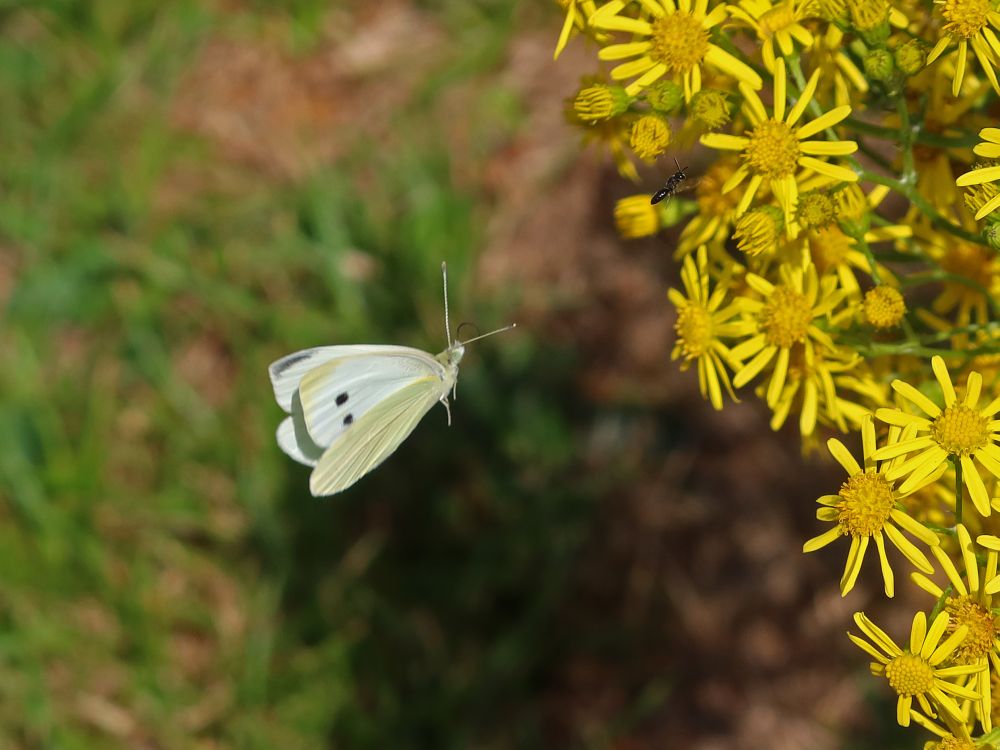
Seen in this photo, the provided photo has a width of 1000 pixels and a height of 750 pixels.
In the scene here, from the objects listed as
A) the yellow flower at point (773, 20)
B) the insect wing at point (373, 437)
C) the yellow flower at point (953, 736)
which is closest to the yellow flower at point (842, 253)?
the yellow flower at point (773, 20)

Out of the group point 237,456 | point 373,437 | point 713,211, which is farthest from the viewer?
point 237,456

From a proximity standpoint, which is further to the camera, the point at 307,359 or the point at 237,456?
the point at 237,456

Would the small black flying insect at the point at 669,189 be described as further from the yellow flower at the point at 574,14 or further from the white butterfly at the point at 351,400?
the white butterfly at the point at 351,400

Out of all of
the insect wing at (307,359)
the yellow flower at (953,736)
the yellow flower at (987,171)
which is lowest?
the yellow flower at (953,736)

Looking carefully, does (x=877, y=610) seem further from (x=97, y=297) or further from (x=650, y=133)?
(x=97, y=297)

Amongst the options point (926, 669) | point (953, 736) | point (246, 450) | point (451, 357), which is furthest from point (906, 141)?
point (246, 450)

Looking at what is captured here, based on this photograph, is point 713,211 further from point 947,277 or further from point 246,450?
point 246,450
